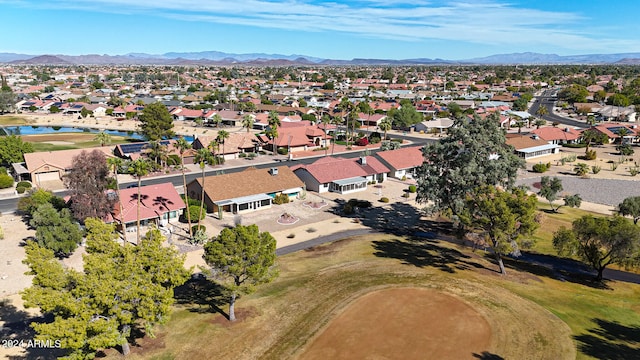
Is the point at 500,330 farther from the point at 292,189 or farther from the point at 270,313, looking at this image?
the point at 292,189

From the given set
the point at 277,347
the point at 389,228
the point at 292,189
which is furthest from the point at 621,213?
the point at 277,347

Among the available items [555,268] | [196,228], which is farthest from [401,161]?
[196,228]

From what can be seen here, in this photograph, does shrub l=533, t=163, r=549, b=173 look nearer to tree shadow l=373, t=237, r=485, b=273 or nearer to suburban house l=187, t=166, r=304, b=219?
tree shadow l=373, t=237, r=485, b=273

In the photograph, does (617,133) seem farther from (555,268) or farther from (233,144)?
(233,144)

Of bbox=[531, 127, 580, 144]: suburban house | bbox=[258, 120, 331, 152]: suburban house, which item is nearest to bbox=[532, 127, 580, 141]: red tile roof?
bbox=[531, 127, 580, 144]: suburban house

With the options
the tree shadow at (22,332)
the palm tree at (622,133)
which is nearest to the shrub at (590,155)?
the palm tree at (622,133)
